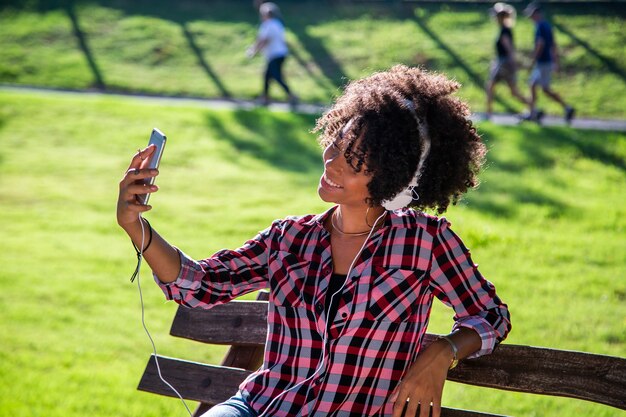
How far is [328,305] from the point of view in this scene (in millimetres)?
2928

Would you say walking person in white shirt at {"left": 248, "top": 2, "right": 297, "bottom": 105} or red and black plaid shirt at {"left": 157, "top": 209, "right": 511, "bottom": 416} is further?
walking person in white shirt at {"left": 248, "top": 2, "right": 297, "bottom": 105}

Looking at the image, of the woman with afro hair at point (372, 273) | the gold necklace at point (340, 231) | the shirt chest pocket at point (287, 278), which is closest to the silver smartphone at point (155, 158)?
the woman with afro hair at point (372, 273)

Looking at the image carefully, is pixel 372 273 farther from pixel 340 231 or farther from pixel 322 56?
pixel 322 56

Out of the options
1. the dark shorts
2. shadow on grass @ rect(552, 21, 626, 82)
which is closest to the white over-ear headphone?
the dark shorts

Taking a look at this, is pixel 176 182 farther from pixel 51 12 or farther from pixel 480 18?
pixel 51 12

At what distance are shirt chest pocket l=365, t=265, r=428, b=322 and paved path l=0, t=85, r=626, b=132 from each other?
10.9 meters

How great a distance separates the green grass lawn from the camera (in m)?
5.71

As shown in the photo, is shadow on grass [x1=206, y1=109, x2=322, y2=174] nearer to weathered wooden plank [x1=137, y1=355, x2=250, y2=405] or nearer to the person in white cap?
the person in white cap

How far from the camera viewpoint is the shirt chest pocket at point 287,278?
9.89ft

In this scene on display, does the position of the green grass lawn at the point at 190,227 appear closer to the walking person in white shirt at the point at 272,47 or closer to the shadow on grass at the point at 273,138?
the shadow on grass at the point at 273,138

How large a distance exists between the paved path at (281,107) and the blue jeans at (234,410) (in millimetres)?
10985

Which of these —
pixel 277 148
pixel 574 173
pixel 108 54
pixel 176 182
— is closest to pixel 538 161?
pixel 574 173

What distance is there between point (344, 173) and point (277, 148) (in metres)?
9.82

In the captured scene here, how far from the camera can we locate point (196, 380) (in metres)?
3.50
